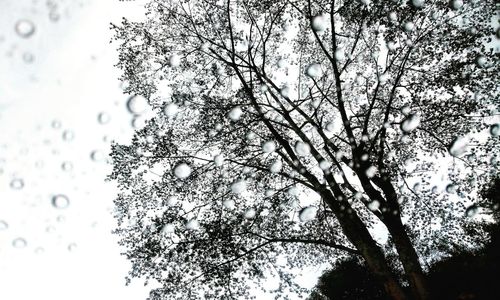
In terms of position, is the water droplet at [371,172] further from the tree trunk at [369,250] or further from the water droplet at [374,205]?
the tree trunk at [369,250]

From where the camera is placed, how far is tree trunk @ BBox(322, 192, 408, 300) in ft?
25.8

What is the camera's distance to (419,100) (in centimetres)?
1032

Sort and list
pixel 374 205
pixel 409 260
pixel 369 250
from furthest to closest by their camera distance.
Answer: pixel 374 205 < pixel 369 250 < pixel 409 260

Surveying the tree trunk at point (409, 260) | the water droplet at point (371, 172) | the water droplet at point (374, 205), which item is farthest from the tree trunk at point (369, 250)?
the water droplet at point (371, 172)

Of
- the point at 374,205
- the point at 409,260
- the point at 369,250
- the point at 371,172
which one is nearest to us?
the point at 409,260

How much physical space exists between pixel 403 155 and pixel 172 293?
9896 millimetres

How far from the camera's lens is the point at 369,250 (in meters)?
8.30

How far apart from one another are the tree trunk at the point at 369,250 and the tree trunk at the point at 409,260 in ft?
1.49

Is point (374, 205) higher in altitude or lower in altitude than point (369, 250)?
higher

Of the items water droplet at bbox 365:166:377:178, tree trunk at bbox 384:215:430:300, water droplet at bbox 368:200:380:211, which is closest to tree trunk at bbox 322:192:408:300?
tree trunk at bbox 384:215:430:300

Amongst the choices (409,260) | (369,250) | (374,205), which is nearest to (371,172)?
(374,205)

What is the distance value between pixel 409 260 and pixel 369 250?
106cm

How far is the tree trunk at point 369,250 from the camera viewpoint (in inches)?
309

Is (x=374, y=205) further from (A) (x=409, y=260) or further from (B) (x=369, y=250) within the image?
(A) (x=409, y=260)
